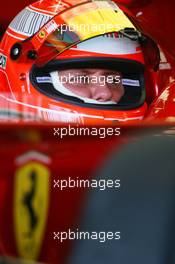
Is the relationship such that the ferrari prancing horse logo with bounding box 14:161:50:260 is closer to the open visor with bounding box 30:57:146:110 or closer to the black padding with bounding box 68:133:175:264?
the black padding with bounding box 68:133:175:264

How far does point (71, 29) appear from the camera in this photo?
4.55 feet

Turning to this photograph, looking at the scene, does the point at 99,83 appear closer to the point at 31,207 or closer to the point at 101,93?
the point at 101,93

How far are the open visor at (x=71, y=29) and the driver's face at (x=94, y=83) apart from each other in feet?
0.18

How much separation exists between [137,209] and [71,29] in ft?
2.10

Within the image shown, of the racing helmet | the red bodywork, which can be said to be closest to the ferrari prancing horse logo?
the red bodywork

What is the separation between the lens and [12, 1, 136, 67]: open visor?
1382mm

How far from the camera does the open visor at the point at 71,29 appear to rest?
54.4 inches

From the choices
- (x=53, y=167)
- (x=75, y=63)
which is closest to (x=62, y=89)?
(x=75, y=63)

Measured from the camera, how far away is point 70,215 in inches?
32.8

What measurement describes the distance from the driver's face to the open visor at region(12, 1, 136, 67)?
0.18 feet

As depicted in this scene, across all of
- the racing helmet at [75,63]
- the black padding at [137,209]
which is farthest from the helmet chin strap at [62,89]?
the black padding at [137,209]

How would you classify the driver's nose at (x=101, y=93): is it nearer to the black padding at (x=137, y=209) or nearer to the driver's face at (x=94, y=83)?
the driver's face at (x=94, y=83)

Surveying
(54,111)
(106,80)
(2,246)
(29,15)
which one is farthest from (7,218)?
(29,15)

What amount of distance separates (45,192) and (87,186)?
0.17ft
